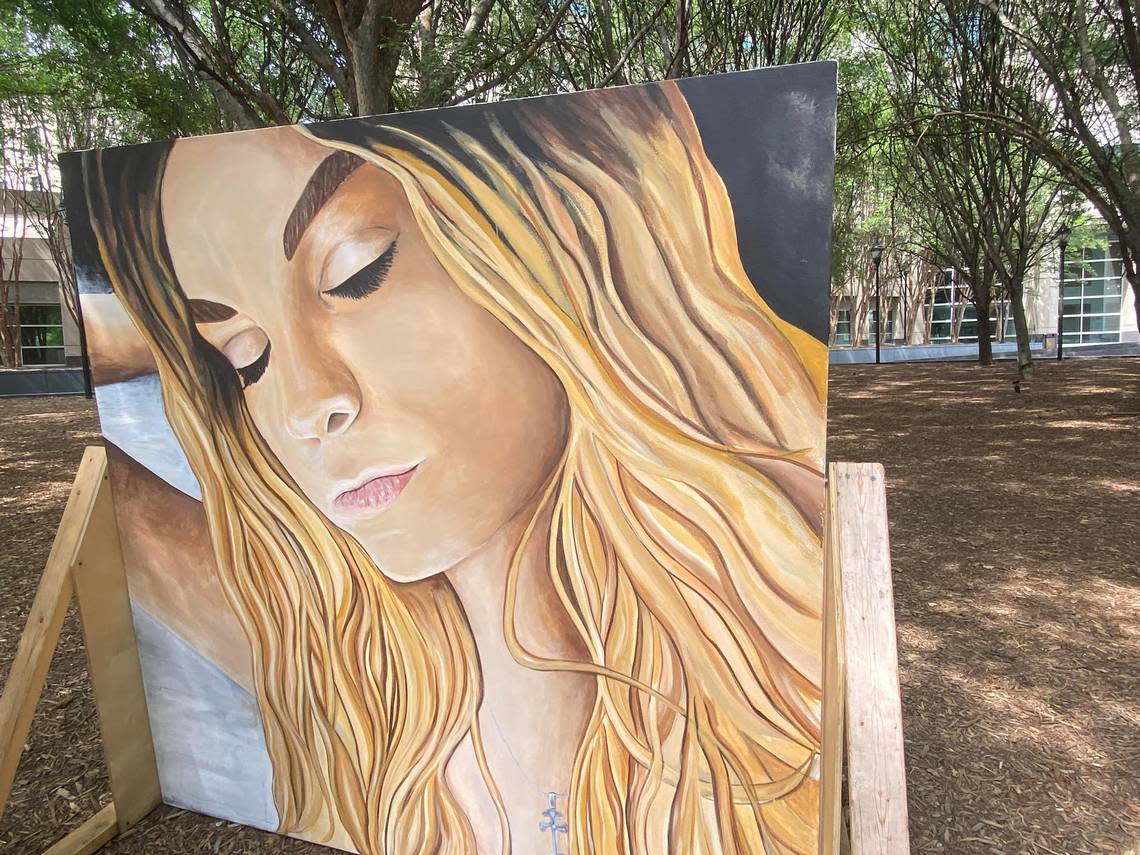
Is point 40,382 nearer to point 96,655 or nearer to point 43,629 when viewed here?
point 96,655

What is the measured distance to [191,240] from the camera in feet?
7.38

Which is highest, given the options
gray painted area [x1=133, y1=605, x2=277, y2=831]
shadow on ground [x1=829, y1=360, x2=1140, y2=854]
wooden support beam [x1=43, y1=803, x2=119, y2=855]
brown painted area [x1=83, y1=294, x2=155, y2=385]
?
brown painted area [x1=83, y1=294, x2=155, y2=385]

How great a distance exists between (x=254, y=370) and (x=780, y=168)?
5.03ft

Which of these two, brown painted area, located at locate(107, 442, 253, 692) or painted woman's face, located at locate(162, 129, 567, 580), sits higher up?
painted woman's face, located at locate(162, 129, 567, 580)

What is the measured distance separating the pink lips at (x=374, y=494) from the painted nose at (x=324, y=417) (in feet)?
0.56

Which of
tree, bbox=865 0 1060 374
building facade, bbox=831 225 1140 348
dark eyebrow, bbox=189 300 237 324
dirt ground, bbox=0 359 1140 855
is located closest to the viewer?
dark eyebrow, bbox=189 300 237 324

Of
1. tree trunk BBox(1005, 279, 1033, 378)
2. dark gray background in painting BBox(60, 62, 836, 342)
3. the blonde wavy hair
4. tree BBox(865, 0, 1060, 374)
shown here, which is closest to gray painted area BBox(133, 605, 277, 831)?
the blonde wavy hair

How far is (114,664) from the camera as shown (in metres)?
2.59

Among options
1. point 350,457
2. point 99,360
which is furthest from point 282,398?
point 99,360

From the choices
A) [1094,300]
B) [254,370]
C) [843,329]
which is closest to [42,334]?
[254,370]

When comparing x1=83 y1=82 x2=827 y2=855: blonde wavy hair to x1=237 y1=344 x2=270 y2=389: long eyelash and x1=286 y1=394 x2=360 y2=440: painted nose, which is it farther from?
x1=286 y1=394 x2=360 y2=440: painted nose

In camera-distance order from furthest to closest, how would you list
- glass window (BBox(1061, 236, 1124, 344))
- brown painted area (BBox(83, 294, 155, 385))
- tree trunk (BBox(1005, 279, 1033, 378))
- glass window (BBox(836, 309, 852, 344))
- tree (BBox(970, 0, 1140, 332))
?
glass window (BBox(836, 309, 852, 344))
glass window (BBox(1061, 236, 1124, 344))
tree trunk (BBox(1005, 279, 1033, 378))
tree (BBox(970, 0, 1140, 332))
brown painted area (BBox(83, 294, 155, 385))

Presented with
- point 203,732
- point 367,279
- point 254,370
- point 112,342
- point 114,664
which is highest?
point 367,279

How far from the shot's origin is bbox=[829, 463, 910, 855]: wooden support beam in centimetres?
137
